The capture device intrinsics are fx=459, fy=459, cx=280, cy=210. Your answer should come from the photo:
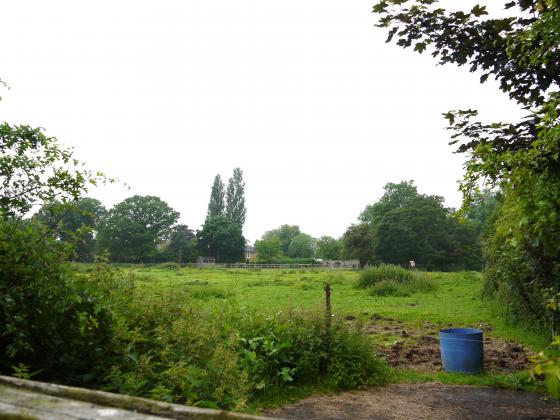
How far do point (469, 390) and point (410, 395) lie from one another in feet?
3.65

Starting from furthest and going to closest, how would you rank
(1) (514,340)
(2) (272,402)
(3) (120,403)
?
(1) (514,340) < (2) (272,402) < (3) (120,403)

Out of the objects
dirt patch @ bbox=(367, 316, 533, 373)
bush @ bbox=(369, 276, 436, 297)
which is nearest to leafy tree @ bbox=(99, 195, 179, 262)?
bush @ bbox=(369, 276, 436, 297)

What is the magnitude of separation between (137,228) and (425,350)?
242 ft

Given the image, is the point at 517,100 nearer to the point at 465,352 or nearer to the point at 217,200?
the point at 465,352

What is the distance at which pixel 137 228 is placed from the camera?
259ft

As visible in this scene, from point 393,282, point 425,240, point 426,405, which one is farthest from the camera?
point 425,240

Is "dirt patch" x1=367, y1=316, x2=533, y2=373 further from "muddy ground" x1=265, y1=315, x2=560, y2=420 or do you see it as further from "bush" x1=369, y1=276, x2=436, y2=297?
"bush" x1=369, y1=276, x2=436, y2=297

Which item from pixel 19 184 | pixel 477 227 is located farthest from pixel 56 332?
pixel 477 227

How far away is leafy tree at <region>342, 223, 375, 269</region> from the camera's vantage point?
64.5 m

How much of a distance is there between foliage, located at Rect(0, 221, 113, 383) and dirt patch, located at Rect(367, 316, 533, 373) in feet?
22.3

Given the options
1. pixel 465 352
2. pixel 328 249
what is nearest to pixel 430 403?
pixel 465 352

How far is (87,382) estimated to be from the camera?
14.8 feet

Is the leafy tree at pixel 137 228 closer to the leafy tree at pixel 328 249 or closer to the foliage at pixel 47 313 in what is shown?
the leafy tree at pixel 328 249

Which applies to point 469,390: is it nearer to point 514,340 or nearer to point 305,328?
point 305,328
